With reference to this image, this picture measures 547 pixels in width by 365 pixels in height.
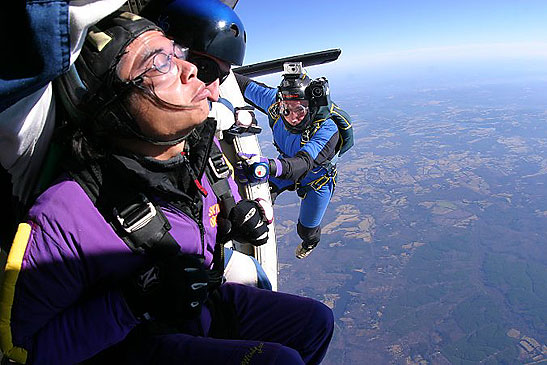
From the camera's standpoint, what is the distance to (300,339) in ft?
5.63

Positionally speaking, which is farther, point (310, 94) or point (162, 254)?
point (310, 94)

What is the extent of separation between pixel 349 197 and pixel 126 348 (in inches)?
5255

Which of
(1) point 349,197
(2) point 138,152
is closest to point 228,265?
(2) point 138,152

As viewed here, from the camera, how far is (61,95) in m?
1.28

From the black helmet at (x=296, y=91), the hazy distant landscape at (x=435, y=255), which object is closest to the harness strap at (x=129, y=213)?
the black helmet at (x=296, y=91)

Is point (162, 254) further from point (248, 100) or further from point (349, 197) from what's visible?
point (349, 197)

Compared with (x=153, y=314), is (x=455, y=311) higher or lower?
lower

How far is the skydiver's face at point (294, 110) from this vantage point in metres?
Result: 4.32

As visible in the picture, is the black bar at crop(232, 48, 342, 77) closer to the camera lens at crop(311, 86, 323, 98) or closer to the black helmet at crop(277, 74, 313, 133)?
the black helmet at crop(277, 74, 313, 133)

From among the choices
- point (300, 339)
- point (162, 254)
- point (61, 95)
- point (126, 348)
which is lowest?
point (300, 339)

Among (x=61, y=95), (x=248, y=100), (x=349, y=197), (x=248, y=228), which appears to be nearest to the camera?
(x=61, y=95)

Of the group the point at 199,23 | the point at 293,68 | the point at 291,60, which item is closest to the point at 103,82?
the point at 199,23

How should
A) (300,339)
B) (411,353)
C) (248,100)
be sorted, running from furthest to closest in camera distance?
(411,353) < (248,100) < (300,339)

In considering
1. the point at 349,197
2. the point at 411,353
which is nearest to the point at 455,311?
the point at 411,353
